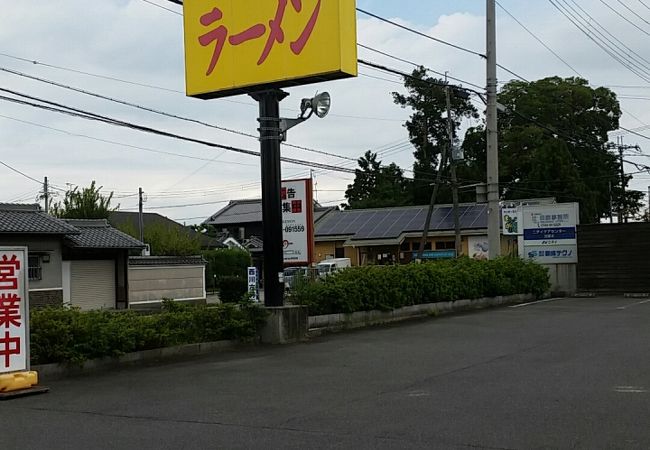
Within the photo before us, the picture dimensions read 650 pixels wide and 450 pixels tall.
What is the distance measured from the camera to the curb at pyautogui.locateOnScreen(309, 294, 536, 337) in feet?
52.2

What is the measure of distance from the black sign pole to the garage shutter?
1934 cm

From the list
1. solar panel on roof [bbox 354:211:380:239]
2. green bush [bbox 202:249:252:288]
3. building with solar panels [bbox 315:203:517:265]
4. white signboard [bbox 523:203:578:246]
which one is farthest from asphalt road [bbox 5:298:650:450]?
solar panel on roof [bbox 354:211:380:239]

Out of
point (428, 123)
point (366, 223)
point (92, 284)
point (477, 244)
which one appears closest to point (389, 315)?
point (92, 284)

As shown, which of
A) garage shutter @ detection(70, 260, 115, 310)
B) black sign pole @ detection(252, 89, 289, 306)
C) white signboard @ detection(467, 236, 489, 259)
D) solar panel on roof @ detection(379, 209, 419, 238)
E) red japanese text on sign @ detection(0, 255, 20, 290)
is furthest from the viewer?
solar panel on roof @ detection(379, 209, 419, 238)

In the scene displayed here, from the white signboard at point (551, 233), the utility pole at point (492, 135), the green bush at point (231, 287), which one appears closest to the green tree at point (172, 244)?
the green bush at point (231, 287)

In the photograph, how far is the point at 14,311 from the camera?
373 inches

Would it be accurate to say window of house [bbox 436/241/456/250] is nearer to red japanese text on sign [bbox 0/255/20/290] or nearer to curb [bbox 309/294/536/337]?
curb [bbox 309/294/536/337]

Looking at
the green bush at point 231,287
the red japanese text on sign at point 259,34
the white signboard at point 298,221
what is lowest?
the green bush at point 231,287

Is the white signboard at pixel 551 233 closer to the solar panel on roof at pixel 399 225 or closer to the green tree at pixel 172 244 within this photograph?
the solar panel on roof at pixel 399 225

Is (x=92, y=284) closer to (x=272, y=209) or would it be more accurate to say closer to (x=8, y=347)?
(x=272, y=209)

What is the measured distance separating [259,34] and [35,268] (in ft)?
59.5

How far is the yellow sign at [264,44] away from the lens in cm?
1377

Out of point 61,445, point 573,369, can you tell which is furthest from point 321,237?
point 61,445

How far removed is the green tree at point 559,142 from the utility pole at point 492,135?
24231 millimetres
